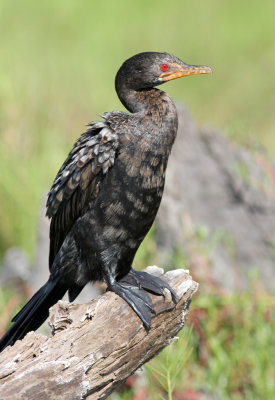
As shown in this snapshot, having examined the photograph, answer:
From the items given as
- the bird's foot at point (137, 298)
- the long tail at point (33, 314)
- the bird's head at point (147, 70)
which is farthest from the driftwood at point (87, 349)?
the bird's head at point (147, 70)

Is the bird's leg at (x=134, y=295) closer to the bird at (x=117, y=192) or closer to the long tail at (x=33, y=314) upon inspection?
the bird at (x=117, y=192)

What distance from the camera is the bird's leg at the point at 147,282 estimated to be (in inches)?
142

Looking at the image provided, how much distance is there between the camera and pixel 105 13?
11.1 m

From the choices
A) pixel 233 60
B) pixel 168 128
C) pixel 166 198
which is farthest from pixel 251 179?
pixel 233 60

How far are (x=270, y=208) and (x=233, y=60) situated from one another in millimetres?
5140

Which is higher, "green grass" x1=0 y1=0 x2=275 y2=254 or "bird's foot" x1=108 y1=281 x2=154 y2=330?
"green grass" x1=0 y1=0 x2=275 y2=254

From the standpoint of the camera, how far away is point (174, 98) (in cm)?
918

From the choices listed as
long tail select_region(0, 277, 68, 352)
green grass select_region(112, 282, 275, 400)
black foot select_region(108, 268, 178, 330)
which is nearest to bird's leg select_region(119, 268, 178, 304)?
black foot select_region(108, 268, 178, 330)

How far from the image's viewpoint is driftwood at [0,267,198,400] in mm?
→ 3051

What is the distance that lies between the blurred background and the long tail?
1.99ft

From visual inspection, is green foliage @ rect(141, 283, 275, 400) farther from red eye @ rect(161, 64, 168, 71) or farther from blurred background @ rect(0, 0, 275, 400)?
red eye @ rect(161, 64, 168, 71)

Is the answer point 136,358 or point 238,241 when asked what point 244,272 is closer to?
point 238,241

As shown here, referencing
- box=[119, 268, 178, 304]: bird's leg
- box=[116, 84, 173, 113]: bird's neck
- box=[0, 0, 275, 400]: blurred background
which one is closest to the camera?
box=[119, 268, 178, 304]: bird's leg

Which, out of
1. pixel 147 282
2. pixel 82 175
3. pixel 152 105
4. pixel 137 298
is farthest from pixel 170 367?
pixel 152 105
